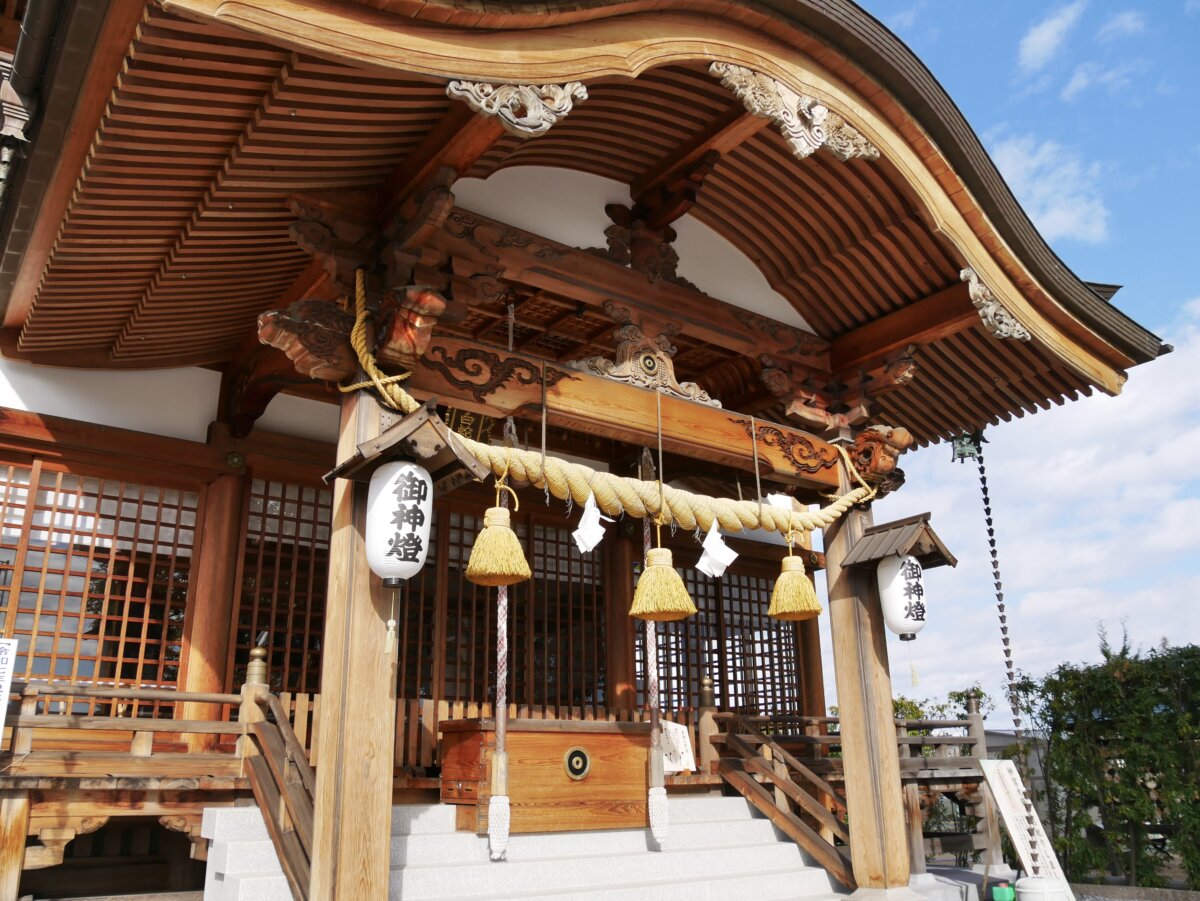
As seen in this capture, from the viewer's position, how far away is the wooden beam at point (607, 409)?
553cm

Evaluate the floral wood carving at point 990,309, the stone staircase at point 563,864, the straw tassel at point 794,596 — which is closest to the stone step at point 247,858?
the stone staircase at point 563,864

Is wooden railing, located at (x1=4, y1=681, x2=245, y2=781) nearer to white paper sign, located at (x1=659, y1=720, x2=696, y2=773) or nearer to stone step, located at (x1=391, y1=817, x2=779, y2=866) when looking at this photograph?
stone step, located at (x1=391, y1=817, x2=779, y2=866)

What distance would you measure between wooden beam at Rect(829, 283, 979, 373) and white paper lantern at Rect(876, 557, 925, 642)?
5.74 ft

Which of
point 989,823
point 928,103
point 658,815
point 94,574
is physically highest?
point 928,103

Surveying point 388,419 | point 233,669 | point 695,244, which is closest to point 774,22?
point 695,244

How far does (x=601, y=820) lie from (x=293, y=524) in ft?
12.9

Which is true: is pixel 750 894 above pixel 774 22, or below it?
below

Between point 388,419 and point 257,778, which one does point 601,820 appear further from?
point 388,419

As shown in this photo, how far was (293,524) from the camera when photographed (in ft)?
27.9

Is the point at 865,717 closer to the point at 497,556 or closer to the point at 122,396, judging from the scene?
the point at 497,556

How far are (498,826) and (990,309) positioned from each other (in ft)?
16.1

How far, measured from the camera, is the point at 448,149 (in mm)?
4699

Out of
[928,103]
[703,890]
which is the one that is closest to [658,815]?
[703,890]

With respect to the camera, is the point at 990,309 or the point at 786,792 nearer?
the point at 990,309
